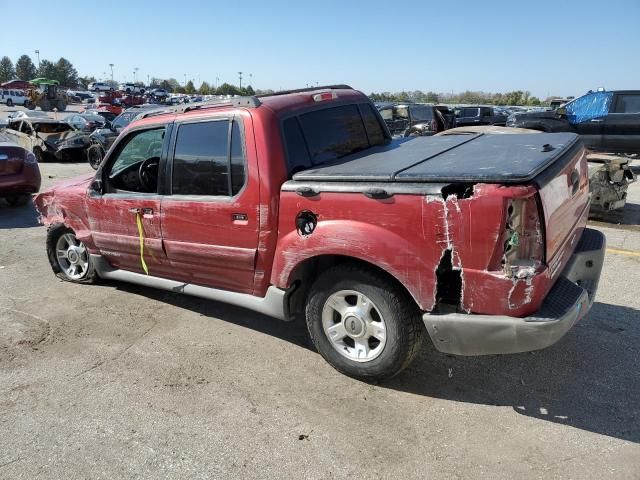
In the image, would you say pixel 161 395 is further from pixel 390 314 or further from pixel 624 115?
pixel 624 115

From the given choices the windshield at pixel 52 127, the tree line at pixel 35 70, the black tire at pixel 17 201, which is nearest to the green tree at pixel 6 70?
the tree line at pixel 35 70

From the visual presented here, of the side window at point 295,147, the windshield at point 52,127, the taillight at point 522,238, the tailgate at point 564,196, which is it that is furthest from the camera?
the windshield at point 52,127

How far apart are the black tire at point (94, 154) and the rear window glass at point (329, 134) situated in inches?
521

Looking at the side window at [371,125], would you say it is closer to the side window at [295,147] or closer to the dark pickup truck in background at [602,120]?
the side window at [295,147]

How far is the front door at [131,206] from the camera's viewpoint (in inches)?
170

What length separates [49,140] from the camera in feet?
54.0

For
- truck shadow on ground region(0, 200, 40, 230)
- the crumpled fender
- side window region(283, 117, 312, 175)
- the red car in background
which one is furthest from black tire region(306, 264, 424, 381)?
the red car in background

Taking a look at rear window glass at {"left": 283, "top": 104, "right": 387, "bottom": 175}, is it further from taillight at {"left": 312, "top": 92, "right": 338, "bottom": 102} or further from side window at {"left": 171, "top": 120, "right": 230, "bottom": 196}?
side window at {"left": 171, "top": 120, "right": 230, "bottom": 196}

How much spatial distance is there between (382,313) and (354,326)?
0.85 ft

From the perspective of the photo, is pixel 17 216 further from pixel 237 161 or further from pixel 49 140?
pixel 49 140

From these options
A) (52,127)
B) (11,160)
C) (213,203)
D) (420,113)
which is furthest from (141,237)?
(52,127)

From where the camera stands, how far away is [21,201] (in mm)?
10172

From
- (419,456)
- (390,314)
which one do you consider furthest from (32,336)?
(419,456)

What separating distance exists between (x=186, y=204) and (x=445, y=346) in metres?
2.20
